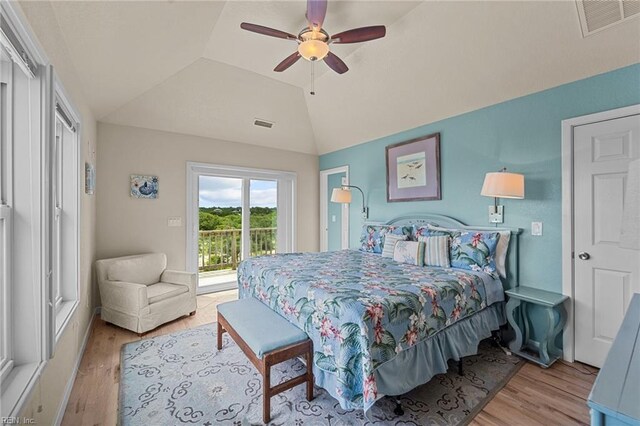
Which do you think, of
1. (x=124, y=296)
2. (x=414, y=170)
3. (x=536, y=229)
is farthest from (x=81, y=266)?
(x=536, y=229)

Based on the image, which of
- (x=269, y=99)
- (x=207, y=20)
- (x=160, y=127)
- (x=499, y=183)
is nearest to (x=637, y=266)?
(x=499, y=183)

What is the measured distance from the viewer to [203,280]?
471 cm

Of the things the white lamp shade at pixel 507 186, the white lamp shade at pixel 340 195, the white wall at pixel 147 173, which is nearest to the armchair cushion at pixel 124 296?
the white wall at pixel 147 173

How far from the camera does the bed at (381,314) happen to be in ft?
5.25

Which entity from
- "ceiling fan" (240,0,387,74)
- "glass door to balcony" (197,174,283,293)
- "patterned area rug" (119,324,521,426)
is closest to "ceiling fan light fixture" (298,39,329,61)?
"ceiling fan" (240,0,387,74)

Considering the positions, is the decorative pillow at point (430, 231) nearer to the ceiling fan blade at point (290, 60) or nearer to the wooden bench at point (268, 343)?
the wooden bench at point (268, 343)

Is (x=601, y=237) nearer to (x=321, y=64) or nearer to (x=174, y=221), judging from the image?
(x=321, y=64)

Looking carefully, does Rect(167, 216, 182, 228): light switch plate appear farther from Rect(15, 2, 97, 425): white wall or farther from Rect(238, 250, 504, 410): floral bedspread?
Rect(238, 250, 504, 410): floral bedspread

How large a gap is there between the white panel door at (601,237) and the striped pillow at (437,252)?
1034mm

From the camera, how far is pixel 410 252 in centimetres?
301

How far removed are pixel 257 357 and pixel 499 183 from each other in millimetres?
2481

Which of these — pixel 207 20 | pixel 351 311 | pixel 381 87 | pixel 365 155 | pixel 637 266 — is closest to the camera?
pixel 351 311

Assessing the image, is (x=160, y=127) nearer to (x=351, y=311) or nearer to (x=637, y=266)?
(x=351, y=311)

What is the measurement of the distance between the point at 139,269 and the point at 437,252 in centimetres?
352
